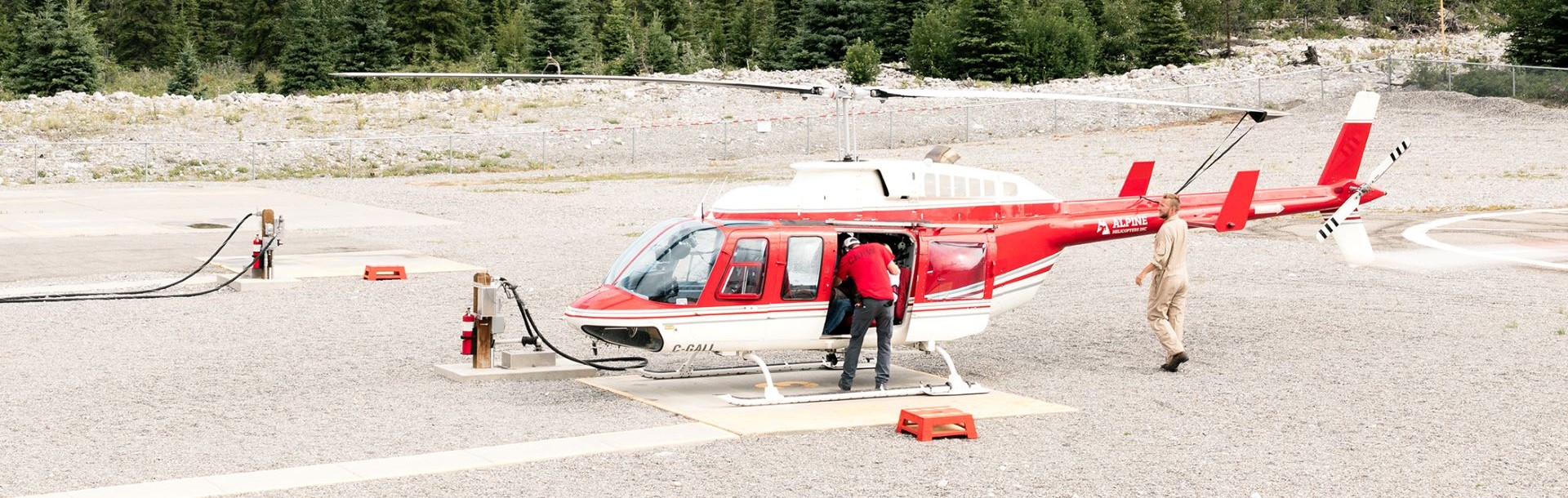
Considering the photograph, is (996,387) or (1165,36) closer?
(996,387)

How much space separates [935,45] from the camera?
68.8m

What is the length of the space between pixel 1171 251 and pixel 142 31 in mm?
96541

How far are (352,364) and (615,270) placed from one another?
12.2 feet

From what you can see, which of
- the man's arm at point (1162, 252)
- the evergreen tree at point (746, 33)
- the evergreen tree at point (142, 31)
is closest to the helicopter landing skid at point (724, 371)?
the man's arm at point (1162, 252)

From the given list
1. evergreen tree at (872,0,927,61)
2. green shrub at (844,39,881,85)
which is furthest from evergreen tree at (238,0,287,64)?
green shrub at (844,39,881,85)

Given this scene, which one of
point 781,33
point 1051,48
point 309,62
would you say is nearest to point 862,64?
point 1051,48

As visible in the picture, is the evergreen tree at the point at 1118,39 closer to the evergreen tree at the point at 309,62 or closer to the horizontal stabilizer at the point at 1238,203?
the evergreen tree at the point at 309,62

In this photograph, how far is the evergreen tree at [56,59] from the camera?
208 feet

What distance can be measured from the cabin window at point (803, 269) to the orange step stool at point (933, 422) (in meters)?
1.91

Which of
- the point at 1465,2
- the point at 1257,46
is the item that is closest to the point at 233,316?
the point at 1257,46

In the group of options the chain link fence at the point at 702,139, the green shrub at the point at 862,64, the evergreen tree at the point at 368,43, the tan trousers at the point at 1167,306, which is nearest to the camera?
the tan trousers at the point at 1167,306

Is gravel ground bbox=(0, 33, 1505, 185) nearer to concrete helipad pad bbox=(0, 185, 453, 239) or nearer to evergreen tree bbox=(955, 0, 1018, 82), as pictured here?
evergreen tree bbox=(955, 0, 1018, 82)

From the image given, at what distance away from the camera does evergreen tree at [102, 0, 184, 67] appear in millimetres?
98000

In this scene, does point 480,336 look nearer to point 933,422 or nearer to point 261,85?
point 933,422
